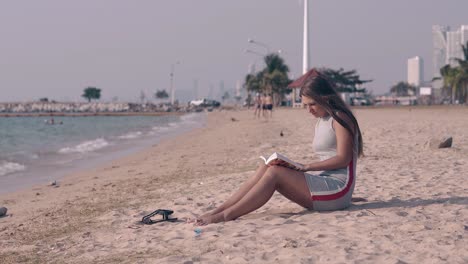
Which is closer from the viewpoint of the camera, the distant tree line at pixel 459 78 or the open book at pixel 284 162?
the open book at pixel 284 162

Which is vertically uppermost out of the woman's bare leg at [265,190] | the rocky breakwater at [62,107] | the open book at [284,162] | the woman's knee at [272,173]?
the open book at [284,162]

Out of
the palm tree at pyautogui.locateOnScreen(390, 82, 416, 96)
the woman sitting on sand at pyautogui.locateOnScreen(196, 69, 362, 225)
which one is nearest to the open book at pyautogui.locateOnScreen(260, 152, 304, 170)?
the woman sitting on sand at pyautogui.locateOnScreen(196, 69, 362, 225)

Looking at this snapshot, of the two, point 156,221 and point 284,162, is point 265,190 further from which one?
point 156,221

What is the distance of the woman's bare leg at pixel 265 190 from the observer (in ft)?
16.8

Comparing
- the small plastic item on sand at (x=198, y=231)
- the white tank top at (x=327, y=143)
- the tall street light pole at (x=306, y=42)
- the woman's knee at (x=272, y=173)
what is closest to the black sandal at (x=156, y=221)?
the small plastic item on sand at (x=198, y=231)

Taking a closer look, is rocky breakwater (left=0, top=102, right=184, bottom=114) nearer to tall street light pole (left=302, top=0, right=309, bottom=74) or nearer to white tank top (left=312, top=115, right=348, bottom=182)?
tall street light pole (left=302, top=0, right=309, bottom=74)

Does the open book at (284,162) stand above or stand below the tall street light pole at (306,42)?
below

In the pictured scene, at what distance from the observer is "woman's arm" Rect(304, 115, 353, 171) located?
16.6 ft

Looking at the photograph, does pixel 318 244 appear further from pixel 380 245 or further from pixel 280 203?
pixel 280 203

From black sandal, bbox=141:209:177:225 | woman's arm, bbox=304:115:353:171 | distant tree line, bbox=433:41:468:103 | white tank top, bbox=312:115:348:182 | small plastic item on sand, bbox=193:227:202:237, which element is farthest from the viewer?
distant tree line, bbox=433:41:468:103

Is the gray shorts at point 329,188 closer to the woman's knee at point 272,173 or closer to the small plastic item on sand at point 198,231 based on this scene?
the woman's knee at point 272,173

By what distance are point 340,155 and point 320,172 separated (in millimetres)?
260

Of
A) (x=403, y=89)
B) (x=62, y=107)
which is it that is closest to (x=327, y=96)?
(x=62, y=107)

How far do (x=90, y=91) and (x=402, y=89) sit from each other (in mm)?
74545
